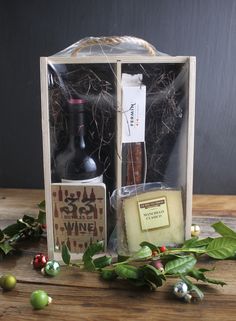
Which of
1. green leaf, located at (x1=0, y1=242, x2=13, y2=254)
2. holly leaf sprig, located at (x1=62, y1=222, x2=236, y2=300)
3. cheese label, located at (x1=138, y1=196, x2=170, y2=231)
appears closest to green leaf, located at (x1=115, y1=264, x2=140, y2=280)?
holly leaf sprig, located at (x1=62, y1=222, x2=236, y2=300)

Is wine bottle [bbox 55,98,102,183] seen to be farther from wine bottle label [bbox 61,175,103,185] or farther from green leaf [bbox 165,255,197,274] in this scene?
green leaf [bbox 165,255,197,274]

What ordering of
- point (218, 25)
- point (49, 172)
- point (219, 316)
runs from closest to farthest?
1. point (219, 316)
2. point (49, 172)
3. point (218, 25)

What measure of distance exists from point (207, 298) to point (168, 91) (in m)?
0.35

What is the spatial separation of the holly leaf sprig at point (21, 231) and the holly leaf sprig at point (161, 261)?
142 millimetres

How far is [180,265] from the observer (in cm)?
60

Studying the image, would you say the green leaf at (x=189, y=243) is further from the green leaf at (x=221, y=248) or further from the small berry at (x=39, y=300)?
the small berry at (x=39, y=300)

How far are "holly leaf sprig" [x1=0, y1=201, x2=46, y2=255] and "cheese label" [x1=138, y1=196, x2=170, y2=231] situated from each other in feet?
0.77

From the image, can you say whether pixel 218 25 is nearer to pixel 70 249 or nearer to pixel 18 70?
pixel 18 70

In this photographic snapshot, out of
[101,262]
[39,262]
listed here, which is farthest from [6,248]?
[101,262]

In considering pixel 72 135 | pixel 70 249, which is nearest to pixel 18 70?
pixel 72 135

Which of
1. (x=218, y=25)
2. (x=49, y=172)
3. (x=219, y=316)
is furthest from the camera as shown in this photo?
(x=218, y=25)

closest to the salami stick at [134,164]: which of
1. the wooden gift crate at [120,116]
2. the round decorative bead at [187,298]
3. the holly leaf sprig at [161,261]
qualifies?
the wooden gift crate at [120,116]

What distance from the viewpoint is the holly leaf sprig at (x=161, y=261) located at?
22.8 inches

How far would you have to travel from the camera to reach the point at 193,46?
97 cm
